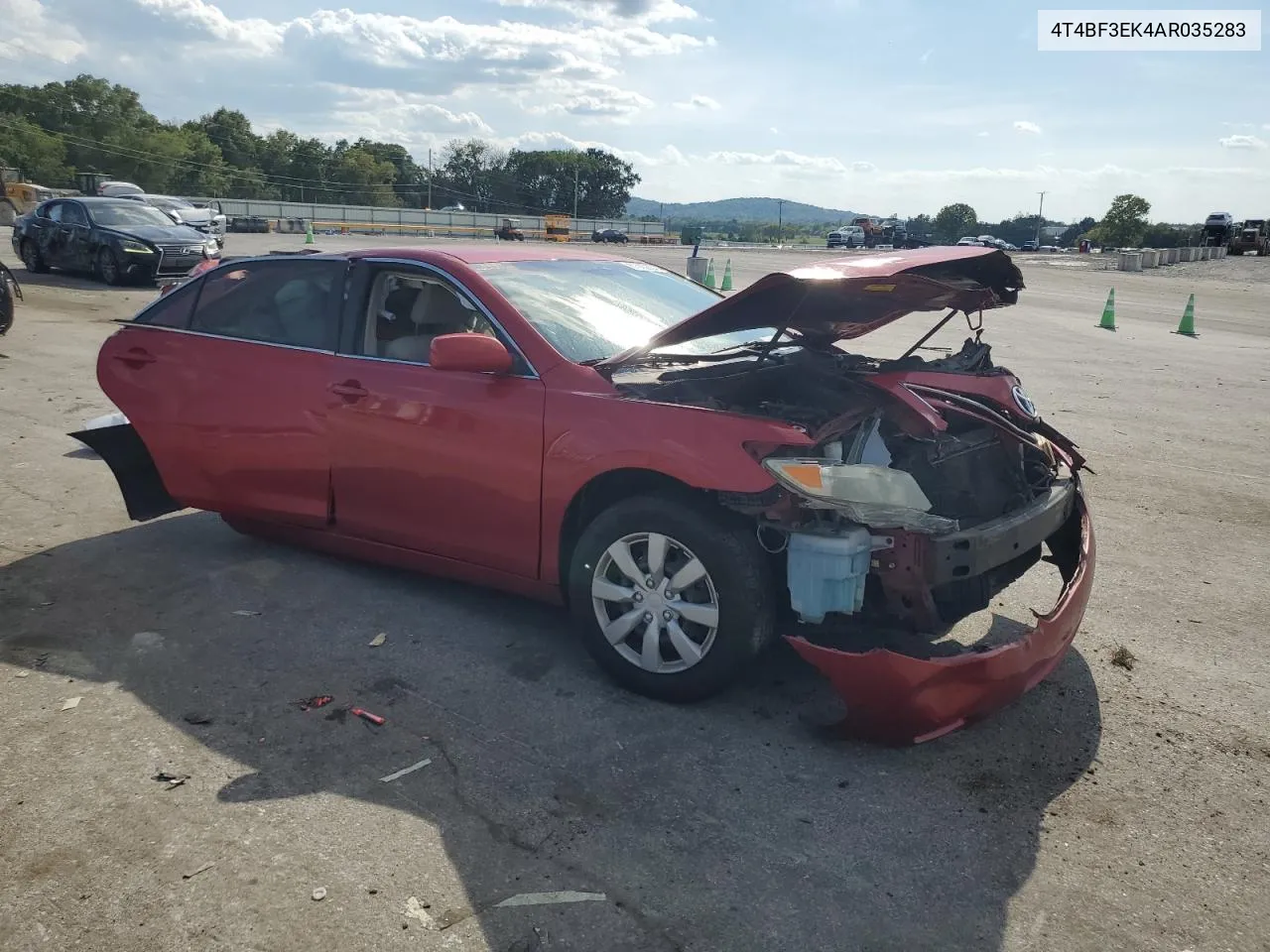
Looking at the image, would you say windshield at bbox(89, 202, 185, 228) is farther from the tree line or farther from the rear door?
the tree line

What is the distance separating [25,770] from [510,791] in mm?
1623

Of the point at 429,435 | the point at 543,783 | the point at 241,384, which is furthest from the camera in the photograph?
the point at 241,384

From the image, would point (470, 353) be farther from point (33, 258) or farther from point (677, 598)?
point (33, 258)

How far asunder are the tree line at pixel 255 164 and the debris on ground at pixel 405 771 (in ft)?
291

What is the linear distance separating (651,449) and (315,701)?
161 centimetres

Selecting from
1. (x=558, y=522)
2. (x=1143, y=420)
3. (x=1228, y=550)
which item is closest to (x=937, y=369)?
(x=558, y=522)

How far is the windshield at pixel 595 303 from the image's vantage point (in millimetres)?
4230

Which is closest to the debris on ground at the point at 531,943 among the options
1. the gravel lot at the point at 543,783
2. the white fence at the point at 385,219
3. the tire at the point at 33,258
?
the gravel lot at the point at 543,783

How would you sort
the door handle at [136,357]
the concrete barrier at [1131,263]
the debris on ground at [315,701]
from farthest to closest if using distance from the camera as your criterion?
1. the concrete barrier at [1131,263]
2. the door handle at [136,357]
3. the debris on ground at [315,701]

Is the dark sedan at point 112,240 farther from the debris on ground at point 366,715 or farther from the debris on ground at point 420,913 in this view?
the debris on ground at point 420,913

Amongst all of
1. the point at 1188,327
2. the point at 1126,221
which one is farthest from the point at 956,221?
the point at 1188,327

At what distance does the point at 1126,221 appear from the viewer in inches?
3853

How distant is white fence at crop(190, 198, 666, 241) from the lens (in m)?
60.9

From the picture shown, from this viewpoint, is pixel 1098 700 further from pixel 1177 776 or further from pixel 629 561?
pixel 629 561
